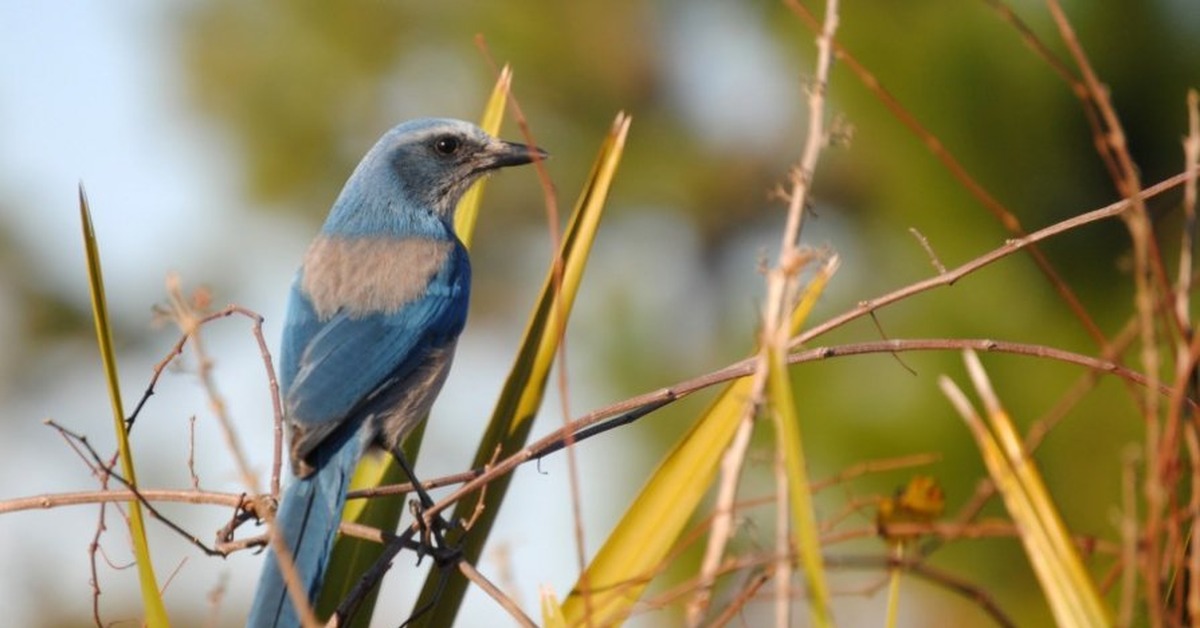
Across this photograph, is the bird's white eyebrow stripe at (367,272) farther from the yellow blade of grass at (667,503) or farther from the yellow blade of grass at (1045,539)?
the yellow blade of grass at (1045,539)

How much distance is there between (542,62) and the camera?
31.9ft

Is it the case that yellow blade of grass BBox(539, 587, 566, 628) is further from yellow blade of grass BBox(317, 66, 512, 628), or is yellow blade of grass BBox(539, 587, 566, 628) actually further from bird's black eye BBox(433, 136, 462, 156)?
bird's black eye BBox(433, 136, 462, 156)

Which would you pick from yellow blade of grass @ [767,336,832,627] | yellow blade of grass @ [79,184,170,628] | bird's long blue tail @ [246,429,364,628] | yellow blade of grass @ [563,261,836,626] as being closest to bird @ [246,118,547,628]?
bird's long blue tail @ [246,429,364,628]

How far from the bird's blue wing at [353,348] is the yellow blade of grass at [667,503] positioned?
854 mm

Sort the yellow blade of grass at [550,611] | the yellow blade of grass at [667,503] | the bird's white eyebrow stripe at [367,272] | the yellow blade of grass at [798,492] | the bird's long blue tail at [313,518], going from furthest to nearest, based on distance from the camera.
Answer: the bird's white eyebrow stripe at [367,272], the bird's long blue tail at [313,518], the yellow blade of grass at [667,503], the yellow blade of grass at [550,611], the yellow blade of grass at [798,492]

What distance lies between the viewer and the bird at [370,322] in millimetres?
3039

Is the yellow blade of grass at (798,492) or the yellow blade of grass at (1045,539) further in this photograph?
the yellow blade of grass at (1045,539)

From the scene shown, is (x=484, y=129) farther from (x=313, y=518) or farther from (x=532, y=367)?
(x=313, y=518)

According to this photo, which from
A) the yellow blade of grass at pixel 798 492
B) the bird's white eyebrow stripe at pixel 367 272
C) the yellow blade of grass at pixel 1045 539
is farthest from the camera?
the bird's white eyebrow stripe at pixel 367 272

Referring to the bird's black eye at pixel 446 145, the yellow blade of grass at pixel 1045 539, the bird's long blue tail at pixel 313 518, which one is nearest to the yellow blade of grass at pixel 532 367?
the bird's long blue tail at pixel 313 518

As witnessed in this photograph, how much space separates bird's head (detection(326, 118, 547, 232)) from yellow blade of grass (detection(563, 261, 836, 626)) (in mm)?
1916

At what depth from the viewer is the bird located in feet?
9.97

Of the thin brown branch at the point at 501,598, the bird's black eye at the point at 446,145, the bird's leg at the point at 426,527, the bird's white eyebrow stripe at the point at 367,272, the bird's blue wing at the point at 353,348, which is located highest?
the bird's black eye at the point at 446,145

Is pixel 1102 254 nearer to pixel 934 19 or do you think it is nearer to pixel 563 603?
pixel 934 19
